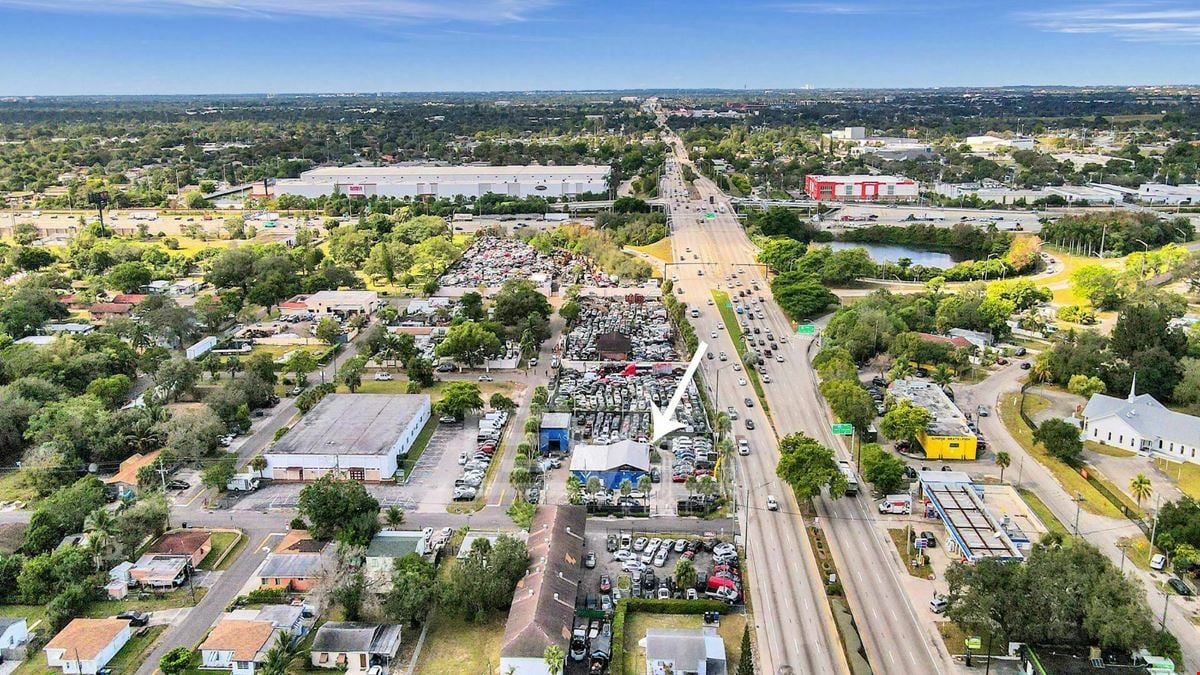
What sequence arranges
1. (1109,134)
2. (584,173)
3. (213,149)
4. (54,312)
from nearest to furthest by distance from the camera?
(54,312), (584,173), (213,149), (1109,134)

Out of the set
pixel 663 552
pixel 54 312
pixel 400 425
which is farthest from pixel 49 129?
pixel 663 552

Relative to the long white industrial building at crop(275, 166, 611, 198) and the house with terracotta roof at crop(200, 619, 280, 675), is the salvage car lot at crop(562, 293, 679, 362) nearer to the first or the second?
the house with terracotta roof at crop(200, 619, 280, 675)

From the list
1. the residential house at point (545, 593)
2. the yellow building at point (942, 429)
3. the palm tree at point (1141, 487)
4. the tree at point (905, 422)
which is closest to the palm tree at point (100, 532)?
the residential house at point (545, 593)

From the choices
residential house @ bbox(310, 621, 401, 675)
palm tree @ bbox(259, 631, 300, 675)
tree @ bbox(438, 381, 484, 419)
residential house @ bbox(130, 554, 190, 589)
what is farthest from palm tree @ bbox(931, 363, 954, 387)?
residential house @ bbox(130, 554, 190, 589)

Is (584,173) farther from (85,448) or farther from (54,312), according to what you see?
(85,448)

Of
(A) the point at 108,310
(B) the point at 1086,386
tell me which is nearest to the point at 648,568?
(B) the point at 1086,386

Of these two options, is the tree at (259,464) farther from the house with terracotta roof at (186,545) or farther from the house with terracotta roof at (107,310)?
the house with terracotta roof at (107,310)
